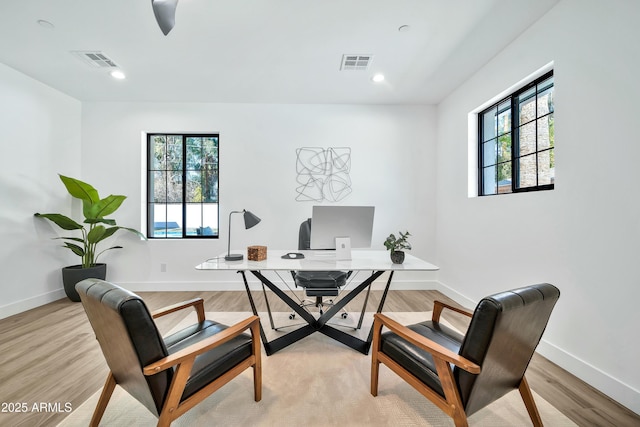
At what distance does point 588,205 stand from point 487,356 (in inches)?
60.4

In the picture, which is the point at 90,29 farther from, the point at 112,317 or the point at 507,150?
the point at 507,150

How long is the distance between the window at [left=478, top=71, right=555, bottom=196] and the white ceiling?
56cm

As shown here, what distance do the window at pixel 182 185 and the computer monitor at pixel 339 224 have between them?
2442 mm

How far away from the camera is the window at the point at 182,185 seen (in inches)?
161

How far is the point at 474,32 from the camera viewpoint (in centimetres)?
240

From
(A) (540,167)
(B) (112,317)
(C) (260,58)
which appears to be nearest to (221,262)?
(B) (112,317)

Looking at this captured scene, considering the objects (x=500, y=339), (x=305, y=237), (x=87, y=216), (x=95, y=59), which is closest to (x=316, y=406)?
(x=500, y=339)

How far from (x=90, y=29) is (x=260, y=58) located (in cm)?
151

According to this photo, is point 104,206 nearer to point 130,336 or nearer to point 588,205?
point 130,336

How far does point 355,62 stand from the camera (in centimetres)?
291

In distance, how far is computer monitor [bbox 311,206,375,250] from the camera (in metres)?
2.19

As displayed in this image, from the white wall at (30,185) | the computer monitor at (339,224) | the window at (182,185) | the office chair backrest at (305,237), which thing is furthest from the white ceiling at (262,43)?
the office chair backrest at (305,237)

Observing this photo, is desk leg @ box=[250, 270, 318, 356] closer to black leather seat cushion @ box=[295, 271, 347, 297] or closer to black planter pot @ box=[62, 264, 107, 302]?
black leather seat cushion @ box=[295, 271, 347, 297]

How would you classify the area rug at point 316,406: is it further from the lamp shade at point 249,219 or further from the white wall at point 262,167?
the white wall at point 262,167
